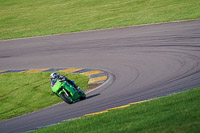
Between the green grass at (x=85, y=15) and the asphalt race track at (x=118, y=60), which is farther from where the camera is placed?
the green grass at (x=85, y=15)

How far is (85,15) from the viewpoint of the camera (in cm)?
3678

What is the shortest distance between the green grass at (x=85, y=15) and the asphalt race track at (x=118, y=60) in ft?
7.21

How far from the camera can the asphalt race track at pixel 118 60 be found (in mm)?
13562

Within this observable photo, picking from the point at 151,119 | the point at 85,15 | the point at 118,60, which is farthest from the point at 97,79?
the point at 85,15

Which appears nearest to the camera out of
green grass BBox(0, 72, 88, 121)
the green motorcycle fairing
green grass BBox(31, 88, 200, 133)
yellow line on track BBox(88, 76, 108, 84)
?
green grass BBox(31, 88, 200, 133)

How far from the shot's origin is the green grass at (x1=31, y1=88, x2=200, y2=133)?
7.89 meters

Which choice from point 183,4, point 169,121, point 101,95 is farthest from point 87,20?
point 169,121

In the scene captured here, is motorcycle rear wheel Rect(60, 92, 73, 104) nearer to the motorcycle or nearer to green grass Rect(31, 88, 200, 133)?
the motorcycle

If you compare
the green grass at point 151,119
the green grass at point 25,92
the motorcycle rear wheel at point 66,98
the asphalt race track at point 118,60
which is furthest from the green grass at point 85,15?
the green grass at point 151,119

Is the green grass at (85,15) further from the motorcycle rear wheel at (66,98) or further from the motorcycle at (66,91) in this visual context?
the motorcycle rear wheel at (66,98)

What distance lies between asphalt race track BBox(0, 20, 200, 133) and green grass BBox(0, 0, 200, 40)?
220cm

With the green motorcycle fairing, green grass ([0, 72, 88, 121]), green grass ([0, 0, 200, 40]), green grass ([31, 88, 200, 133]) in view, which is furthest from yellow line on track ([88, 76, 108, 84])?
green grass ([0, 0, 200, 40])

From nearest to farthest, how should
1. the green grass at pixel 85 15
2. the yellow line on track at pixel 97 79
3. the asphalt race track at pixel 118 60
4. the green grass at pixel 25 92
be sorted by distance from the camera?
the asphalt race track at pixel 118 60 < the green grass at pixel 25 92 < the yellow line on track at pixel 97 79 < the green grass at pixel 85 15

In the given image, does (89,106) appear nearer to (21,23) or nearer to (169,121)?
(169,121)
